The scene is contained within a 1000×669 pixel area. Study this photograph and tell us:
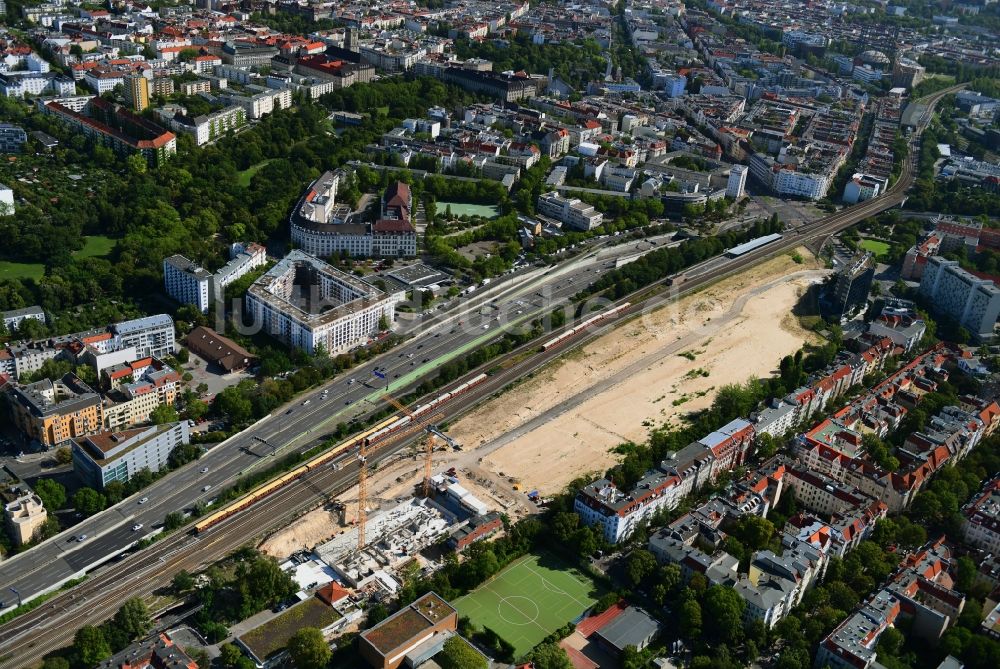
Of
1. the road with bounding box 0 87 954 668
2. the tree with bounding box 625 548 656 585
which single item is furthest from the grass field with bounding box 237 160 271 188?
the tree with bounding box 625 548 656 585

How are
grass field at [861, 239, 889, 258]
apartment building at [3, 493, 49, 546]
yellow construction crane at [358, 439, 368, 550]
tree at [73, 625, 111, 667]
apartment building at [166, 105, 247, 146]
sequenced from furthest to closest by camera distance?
apartment building at [166, 105, 247, 146] < grass field at [861, 239, 889, 258] < yellow construction crane at [358, 439, 368, 550] < apartment building at [3, 493, 49, 546] < tree at [73, 625, 111, 667]

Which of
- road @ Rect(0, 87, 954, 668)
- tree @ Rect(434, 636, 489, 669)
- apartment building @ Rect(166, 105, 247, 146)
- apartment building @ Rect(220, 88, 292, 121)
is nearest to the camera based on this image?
tree @ Rect(434, 636, 489, 669)

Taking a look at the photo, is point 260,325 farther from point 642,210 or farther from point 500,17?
point 500,17

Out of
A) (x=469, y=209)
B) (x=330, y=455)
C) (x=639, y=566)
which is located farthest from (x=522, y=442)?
(x=469, y=209)

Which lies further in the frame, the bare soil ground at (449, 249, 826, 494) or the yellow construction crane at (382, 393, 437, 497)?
the bare soil ground at (449, 249, 826, 494)

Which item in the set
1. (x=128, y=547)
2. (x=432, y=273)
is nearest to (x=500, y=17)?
(x=432, y=273)

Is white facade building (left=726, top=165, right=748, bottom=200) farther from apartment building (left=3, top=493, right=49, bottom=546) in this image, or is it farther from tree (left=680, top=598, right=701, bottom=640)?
apartment building (left=3, top=493, right=49, bottom=546)
